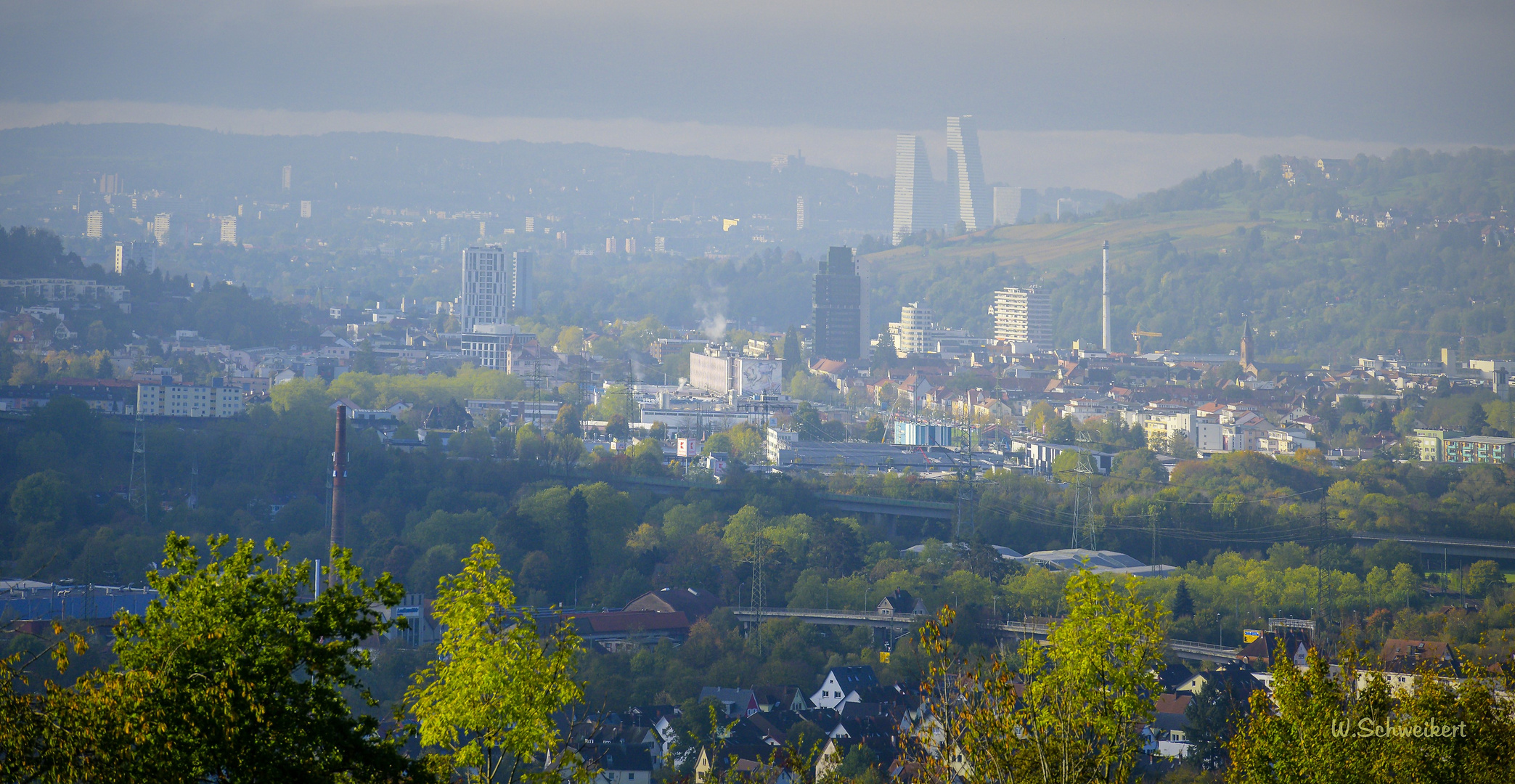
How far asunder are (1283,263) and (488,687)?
72.0 m

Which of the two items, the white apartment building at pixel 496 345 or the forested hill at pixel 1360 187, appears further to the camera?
the forested hill at pixel 1360 187

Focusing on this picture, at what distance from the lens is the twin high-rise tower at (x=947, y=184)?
115m

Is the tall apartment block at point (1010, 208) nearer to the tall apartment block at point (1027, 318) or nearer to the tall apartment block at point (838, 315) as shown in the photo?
the tall apartment block at point (1027, 318)

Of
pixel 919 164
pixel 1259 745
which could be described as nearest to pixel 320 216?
pixel 919 164

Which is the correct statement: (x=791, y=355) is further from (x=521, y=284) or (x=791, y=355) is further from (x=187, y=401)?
(x=187, y=401)

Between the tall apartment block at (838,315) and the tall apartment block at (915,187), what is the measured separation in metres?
58.7

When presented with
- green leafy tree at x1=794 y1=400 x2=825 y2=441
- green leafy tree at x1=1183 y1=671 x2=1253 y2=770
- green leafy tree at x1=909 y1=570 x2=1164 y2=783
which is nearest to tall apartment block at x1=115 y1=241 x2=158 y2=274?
green leafy tree at x1=794 y1=400 x2=825 y2=441

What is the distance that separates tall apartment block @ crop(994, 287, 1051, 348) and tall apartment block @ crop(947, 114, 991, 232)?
4541 cm

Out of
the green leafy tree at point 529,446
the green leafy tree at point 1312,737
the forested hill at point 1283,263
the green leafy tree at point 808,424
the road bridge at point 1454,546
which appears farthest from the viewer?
the forested hill at point 1283,263

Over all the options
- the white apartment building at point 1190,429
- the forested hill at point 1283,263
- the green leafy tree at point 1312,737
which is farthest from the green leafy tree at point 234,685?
the forested hill at point 1283,263

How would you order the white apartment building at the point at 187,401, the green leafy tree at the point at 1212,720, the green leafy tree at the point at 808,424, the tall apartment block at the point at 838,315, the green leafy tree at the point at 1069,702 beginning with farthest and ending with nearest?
the tall apartment block at the point at 838,315
the green leafy tree at the point at 808,424
the white apartment building at the point at 187,401
the green leafy tree at the point at 1212,720
the green leafy tree at the point at 1069,702

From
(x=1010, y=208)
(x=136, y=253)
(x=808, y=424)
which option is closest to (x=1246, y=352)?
(x=808, y=424)

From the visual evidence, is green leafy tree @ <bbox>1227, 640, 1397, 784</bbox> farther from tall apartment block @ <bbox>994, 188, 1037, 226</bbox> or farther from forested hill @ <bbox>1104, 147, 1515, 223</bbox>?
tall apartment block @ <bbox>994, 188, 1037, 226</bbox>

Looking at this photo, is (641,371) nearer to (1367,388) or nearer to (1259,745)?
(1367,388)
